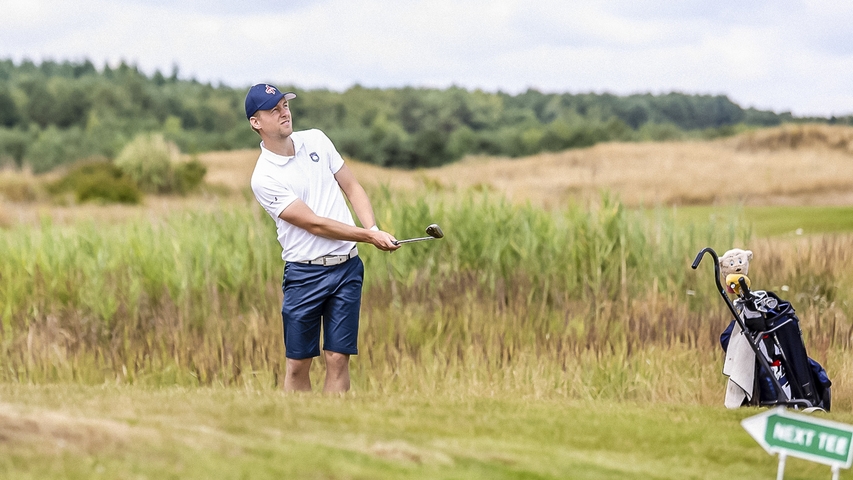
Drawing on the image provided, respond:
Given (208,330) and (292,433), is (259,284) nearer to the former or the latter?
(208,330)

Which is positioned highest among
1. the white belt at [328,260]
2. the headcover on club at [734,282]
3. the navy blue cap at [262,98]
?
the navy blue cap at [262,98]

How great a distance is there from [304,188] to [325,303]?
609 mm

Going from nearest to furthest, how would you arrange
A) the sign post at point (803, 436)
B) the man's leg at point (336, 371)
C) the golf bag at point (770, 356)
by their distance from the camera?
the sign post at point (803, 436) < the golf bag at point (770, 356) < the man's leg at point (336, 371)

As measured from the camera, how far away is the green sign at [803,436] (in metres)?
2.48

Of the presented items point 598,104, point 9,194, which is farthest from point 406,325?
point 598,104

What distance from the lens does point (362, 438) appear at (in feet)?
9.63

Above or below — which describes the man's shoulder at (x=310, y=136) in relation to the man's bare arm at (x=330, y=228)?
above

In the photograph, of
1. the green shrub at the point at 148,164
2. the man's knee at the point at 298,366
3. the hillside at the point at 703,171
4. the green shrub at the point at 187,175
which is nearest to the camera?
the man's knee at the point at 298,366

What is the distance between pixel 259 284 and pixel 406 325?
1.49 m

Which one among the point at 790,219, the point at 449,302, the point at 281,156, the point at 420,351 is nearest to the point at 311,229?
the point at 281,156

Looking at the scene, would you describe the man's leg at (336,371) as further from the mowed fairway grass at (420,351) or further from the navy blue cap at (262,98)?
the navy blue cap at (262,98)

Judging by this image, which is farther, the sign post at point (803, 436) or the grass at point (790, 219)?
the grass at point (790, 219)

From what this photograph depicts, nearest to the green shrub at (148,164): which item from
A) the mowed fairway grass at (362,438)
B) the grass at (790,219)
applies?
the grass at (790,219)

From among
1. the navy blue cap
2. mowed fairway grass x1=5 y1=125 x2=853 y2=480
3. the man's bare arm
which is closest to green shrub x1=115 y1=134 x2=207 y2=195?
mowed fairway grass x1=5 y1=125 x2=853 y2=480
